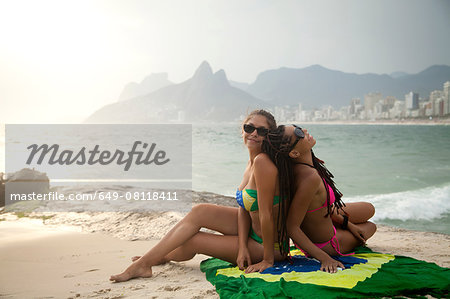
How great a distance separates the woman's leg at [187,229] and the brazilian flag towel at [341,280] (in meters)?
0.36

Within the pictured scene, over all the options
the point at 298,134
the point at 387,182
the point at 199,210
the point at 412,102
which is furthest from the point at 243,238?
the point at 412,102

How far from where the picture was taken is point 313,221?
2848mm

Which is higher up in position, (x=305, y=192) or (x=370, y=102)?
(x=370, y=102)

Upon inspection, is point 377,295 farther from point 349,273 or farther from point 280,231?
point 280,231

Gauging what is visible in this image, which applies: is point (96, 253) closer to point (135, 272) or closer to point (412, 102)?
point (135, 272)

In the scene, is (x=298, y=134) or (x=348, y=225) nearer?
(x=298, y=134)

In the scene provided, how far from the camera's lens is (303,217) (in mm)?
2713

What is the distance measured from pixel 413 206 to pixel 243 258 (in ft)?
23.1

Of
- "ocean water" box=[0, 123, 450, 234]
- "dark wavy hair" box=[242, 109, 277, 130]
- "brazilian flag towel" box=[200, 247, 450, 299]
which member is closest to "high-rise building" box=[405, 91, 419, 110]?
"ocean water" box=[0, 123, 450, 234]

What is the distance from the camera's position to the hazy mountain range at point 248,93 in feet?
321

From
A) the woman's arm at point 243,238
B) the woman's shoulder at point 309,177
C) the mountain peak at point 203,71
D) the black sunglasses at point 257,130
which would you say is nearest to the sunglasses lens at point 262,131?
the black sunglasses at point 257,130

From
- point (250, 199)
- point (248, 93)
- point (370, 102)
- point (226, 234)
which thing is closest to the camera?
point (250, 199)

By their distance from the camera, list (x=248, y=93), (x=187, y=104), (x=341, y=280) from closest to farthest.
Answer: (x=341, y=280), (x=187, y=104), (x=248, y=93)

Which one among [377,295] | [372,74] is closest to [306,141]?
[377,295]
